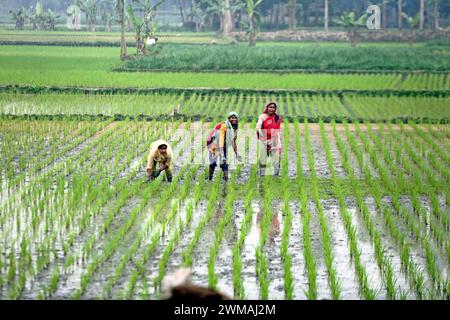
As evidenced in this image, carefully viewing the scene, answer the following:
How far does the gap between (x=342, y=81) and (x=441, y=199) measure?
1169 centimetres

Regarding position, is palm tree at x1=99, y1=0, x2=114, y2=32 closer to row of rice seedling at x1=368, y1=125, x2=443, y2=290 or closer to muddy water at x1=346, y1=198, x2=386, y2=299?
row of rice seedling at x1=368, y1=125, x2=443, y2=290

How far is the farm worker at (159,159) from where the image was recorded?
914 cm

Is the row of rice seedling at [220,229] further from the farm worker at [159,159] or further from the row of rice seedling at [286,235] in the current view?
the farm worker at [159,159]

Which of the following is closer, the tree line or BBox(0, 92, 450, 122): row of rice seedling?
BBox(0, 92, 450, 122): row of rice seedling

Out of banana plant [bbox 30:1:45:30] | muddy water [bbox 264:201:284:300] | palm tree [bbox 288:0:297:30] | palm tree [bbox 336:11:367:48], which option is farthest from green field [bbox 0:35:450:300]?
palm tree [bbox 288:0:297:30]

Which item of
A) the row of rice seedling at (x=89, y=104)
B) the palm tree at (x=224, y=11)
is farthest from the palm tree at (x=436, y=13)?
the row of rice seedling at (x=89, y=104)

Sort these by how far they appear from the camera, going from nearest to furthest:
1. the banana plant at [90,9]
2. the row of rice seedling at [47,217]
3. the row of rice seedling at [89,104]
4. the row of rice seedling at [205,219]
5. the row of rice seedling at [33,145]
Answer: the row of rice seedling at [205,219] → the row of rice seedling at [47,217] → the row of rice seedling at [33,145] → the row of rice seedling at [89,104] → the banana plant at [90,9]

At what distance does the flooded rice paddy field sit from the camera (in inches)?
247

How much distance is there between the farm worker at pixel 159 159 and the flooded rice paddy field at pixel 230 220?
0.13m

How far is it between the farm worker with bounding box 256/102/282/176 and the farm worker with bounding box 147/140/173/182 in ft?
3.21

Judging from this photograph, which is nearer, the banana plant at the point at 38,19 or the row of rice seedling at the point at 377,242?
the row of rice seedling at the point at 377,242

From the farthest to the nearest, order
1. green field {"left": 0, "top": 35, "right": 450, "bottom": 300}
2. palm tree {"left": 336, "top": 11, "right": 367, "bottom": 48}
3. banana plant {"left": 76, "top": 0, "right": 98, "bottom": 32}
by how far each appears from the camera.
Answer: banana plant {"left": 76, "top": 0, "right": 98, "bottom": 32}
palm tree {"left": 336, "top": 11, "right": 367, "bottom": 48}
green field {"left": 0, "top": 35, "right": 450, "bottom": 300}

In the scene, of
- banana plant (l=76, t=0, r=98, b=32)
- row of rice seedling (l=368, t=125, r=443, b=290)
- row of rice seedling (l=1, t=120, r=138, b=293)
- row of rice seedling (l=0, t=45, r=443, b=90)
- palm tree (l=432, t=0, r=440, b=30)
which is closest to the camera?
row of rice seedling (l=368, t=125, r=443, b=290)

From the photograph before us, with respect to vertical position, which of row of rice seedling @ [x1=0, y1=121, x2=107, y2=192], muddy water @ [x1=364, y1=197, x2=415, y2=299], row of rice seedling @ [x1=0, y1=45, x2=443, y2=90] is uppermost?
row of rice seedling @ [x1=0, y1=45, x2=443, y2=90]
